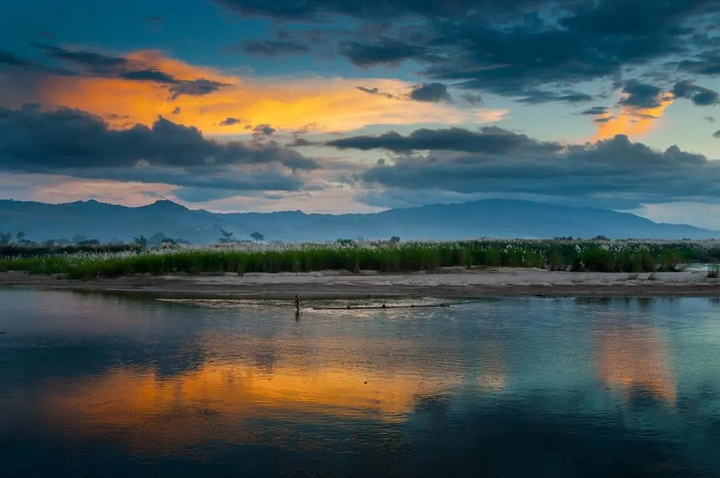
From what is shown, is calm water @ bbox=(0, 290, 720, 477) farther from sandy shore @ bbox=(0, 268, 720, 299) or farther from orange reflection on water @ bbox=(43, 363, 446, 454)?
sandy shore @ bbox=(0, 268, 720, 299)

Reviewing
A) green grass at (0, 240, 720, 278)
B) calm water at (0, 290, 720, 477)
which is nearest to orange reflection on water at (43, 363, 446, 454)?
calm water at (0, 290, 720, 477)

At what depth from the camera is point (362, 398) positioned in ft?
39.2

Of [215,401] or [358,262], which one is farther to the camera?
[358,262]

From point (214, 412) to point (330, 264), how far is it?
99.5ft

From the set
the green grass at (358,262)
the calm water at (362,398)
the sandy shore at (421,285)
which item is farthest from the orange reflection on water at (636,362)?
the green grass at (358,262)

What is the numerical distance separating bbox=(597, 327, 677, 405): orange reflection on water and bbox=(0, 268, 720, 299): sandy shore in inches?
463

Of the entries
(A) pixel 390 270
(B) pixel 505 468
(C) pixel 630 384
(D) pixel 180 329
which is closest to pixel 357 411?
(B) pixel 505 468

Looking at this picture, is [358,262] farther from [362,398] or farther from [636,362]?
[362,398]

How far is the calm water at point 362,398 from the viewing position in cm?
904

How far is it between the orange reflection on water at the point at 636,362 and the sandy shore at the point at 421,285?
38.6 ft

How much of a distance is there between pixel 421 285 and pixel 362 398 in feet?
71.9

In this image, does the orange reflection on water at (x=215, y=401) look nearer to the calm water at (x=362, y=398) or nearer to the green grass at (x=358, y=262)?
the calm water at (x=362, y=398)

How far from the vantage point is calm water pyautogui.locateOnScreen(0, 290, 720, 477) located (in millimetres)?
9039

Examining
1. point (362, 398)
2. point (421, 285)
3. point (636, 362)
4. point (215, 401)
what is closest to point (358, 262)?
point (421, 285)
